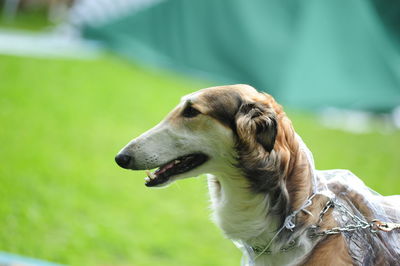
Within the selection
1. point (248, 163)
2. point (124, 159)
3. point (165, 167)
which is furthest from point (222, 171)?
point (124, 159)

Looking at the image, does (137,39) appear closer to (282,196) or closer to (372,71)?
(372,71)

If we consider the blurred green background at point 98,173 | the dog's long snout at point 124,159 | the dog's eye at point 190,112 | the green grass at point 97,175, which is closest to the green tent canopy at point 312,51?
the blurred green background at point 98,173

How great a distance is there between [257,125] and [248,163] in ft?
0.71

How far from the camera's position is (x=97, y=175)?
6598 millimetres

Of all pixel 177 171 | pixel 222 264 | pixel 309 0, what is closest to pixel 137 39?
pixel 309 0

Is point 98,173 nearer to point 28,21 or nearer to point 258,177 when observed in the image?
point 258,177

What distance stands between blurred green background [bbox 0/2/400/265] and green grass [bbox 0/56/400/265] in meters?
0.01

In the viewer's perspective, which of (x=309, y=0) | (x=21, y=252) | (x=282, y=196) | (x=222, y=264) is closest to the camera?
(x=282, y=196)

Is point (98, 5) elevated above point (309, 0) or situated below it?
below

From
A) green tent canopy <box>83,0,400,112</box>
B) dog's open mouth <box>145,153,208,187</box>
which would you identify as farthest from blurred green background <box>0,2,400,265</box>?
green tent canopy <box>83,0,400,112</box>

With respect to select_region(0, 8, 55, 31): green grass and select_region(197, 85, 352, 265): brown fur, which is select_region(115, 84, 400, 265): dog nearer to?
select_region(197, 85, 352, 265): brown fur

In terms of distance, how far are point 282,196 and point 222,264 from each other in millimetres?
2270

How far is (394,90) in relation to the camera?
11008 mm

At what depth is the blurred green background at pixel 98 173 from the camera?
16.4ft
